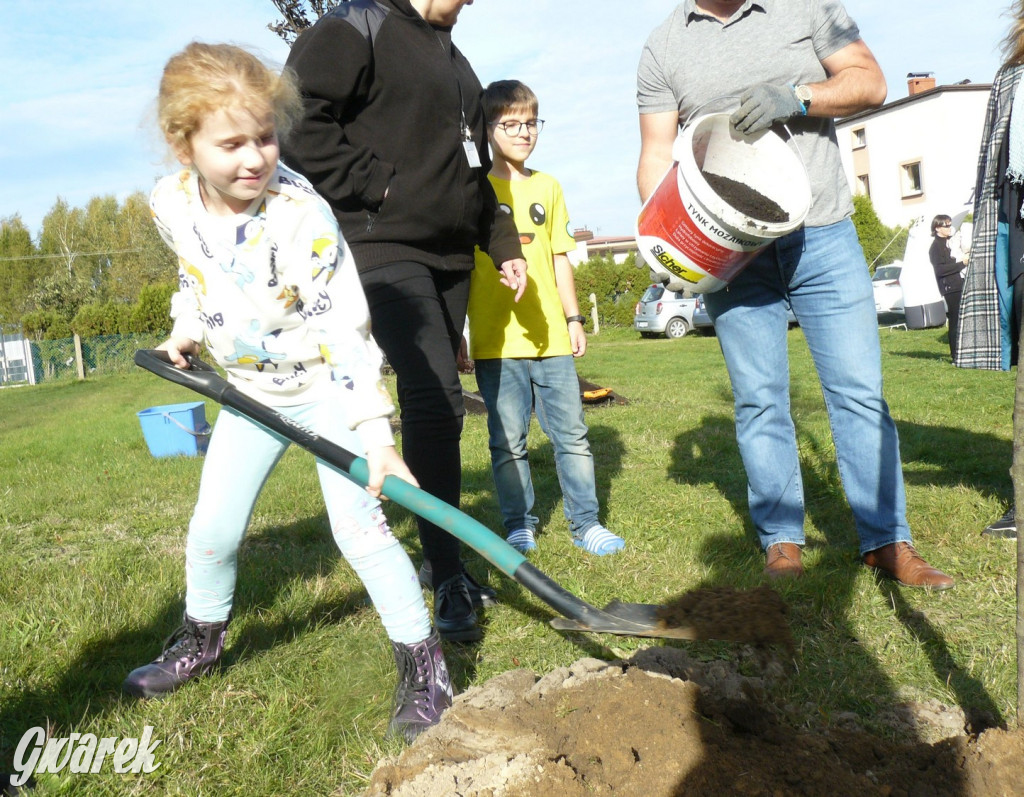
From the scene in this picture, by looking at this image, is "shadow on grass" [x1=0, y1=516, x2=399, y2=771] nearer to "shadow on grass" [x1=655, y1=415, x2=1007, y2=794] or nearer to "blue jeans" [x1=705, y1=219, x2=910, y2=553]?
"shadow on grass" [x1=655, y1=415, x2=1007, y2=794]

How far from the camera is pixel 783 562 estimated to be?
10.2 ft

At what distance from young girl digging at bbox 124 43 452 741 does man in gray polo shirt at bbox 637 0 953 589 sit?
4.79 feet

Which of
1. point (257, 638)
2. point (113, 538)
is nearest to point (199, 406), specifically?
point (113, 538)

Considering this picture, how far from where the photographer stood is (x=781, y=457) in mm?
3270

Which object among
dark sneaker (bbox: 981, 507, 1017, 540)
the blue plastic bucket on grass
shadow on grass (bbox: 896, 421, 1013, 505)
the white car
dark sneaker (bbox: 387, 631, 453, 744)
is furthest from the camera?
the white car

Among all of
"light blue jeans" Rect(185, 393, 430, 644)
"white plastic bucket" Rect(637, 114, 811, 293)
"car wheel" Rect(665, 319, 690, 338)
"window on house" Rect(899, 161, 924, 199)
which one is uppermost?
"window on house" Rect(899, 161, 924, 199)

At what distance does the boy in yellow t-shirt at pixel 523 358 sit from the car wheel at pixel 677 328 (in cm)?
1815

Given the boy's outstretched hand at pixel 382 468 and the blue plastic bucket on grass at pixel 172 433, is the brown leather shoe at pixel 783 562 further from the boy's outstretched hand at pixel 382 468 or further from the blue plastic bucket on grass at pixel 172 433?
the blue plastic bucket on grass at pixel 172 433

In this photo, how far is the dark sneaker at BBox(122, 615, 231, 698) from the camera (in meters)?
2.38

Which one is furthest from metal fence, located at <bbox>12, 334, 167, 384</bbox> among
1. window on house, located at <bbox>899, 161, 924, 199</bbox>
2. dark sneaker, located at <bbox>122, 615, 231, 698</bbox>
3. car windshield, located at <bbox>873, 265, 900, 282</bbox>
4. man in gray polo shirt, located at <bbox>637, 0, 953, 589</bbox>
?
window on house, located at <bbox>899, 161, 924, 199</bbox>

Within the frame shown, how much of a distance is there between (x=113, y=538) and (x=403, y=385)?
231 cm

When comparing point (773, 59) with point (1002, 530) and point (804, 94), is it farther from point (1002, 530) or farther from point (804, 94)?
point (1002, 530)

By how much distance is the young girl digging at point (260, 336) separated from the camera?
1959mm

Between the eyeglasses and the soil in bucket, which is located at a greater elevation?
the eyeglasses
